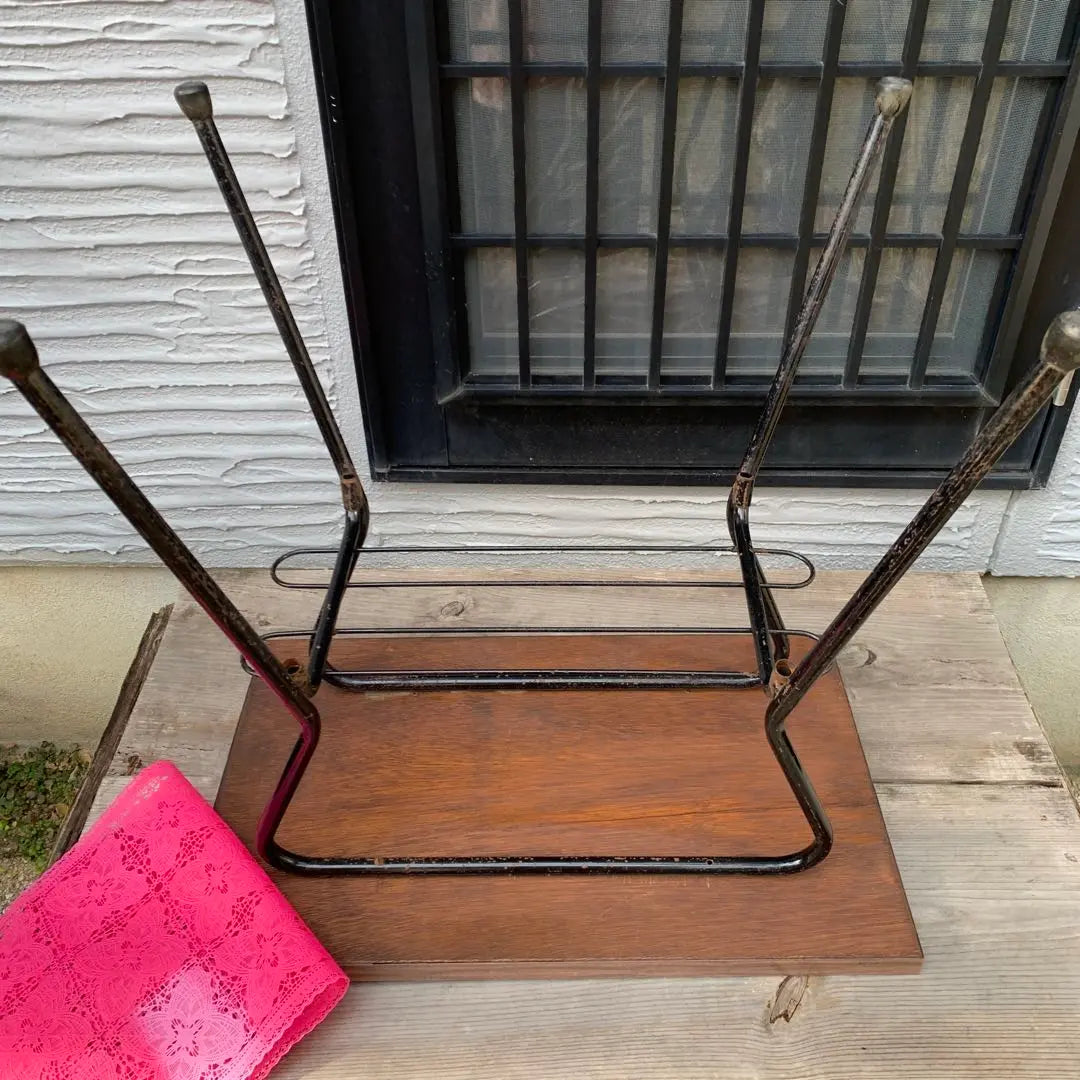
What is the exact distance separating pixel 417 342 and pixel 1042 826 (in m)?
0.86

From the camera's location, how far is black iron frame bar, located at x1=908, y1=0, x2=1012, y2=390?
3.11 ft

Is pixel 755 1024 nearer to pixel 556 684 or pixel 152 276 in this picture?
pixel 556 684

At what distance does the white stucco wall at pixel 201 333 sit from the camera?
100 cm

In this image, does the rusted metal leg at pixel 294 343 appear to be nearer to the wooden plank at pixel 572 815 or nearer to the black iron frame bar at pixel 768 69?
the wooden plank at pixel 572 815

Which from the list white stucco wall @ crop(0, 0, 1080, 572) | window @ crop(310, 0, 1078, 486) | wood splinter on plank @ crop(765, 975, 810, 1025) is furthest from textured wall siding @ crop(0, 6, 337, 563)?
wood splinter on plank @ crop(765, 975, 810, 1025)

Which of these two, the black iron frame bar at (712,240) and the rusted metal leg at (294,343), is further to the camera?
the black iron frame bar at (712,240)

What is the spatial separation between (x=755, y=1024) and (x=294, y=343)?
2.33ft

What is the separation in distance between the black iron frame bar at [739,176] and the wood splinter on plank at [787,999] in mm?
649

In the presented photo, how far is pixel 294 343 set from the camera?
86 cm

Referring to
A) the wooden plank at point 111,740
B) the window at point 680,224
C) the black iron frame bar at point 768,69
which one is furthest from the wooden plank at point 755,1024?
the black iron frame bar at point 768,69

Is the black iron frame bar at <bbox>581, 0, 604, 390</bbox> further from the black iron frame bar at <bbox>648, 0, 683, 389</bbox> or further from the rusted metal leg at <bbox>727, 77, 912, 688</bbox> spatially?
the rusted metal leg at <bbox>727, 77, 912, 688</bbox>

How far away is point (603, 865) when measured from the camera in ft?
2.86

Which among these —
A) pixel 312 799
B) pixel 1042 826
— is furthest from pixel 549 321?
pixel 1042 826

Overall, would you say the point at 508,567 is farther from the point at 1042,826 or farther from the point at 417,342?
the point at 1042,826
